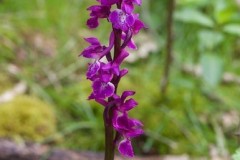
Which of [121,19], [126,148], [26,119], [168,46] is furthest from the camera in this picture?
[168,46]

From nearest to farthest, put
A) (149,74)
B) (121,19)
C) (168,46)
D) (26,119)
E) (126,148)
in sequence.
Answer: (121,19), (126,148), (26,119), (168,46), (149,74)

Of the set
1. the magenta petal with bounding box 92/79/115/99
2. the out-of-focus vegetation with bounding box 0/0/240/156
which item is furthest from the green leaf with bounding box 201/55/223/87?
the magenta petal with bounding box 92/79/115/99

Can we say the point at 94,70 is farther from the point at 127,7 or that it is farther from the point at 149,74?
the point at 149,74

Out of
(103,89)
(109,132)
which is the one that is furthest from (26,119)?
(103,89)

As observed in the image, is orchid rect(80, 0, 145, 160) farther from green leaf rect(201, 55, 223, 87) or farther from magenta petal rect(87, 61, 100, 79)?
green leaf rect(201, 55, 223, 87)

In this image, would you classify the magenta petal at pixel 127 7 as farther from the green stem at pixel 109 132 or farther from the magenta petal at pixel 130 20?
the green stem at pixel 109 132

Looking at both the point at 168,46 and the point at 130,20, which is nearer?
the point at 130,20
